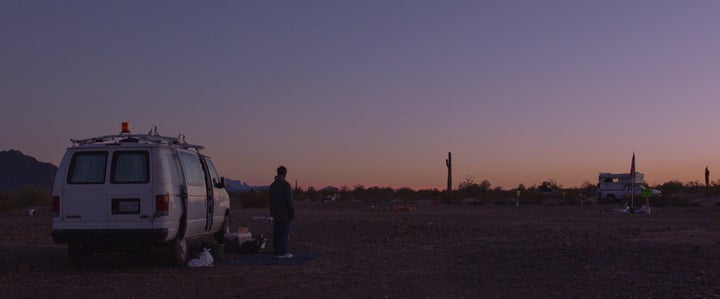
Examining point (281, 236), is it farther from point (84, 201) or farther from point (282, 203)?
point (84, 201)

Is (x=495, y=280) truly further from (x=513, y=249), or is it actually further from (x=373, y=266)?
(x=513, y=249)

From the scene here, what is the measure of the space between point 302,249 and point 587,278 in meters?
7.40

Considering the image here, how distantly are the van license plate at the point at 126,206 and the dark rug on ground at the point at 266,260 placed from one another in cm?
207

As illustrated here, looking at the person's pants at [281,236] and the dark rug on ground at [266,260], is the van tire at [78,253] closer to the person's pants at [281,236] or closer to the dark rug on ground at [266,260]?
the dark rug on ground at [266,260]

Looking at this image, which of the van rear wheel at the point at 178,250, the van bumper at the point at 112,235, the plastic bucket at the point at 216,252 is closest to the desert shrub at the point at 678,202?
the plastic bucket at the point at 216,252

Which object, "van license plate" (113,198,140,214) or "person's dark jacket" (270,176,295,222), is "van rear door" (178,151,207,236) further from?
"person's dark jacket" (270,176,295,222)

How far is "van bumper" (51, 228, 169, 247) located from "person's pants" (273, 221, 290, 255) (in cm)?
294

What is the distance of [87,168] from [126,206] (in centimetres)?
95

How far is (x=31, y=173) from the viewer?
353 ft

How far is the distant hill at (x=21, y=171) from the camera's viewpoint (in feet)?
340

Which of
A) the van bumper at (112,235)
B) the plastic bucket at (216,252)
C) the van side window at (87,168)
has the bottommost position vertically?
the plastic bucket at (216,252)

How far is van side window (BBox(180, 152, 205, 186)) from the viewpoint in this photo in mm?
13992

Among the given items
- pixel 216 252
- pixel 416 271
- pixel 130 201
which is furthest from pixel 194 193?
pixel 416 271

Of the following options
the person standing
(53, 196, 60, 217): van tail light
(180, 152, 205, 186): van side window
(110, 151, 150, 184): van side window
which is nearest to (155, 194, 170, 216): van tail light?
(110, 151, 150, 184): van side window
